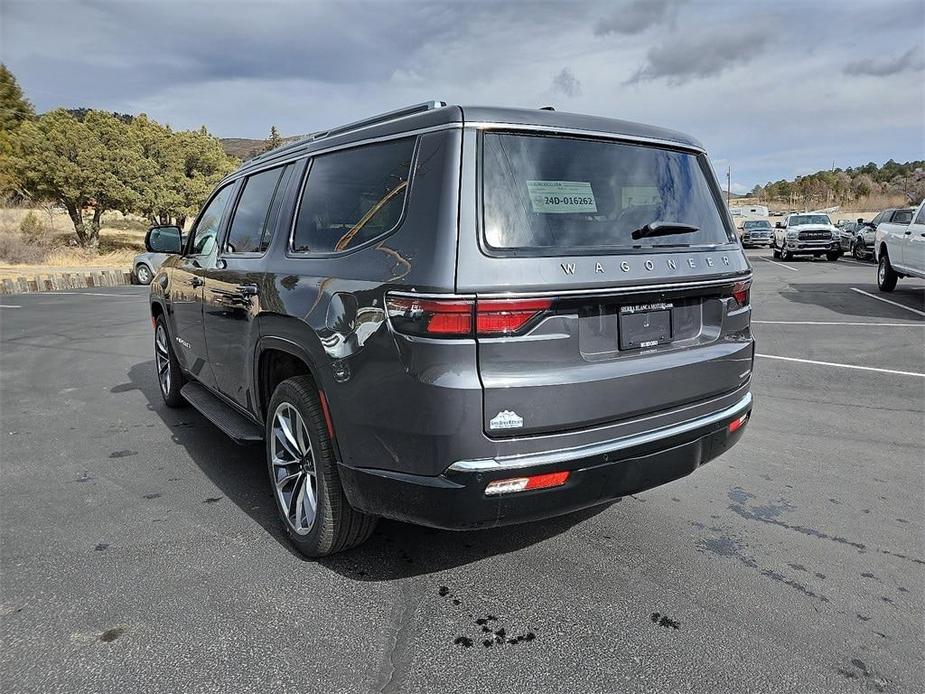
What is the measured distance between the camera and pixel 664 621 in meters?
2.67

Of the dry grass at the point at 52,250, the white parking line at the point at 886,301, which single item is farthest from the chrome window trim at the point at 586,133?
the dry grass at the point at 52,250

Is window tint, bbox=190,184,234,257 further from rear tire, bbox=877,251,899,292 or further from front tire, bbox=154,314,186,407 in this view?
rear tire, bbox=877,251,899,292

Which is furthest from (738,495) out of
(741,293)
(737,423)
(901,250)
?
(901,250)

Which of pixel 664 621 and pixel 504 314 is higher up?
pixel 504 314

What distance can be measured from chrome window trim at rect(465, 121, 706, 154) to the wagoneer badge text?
582 millimetres

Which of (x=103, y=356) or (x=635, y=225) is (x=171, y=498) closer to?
(x=635, y=225)

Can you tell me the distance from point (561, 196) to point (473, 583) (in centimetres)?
173

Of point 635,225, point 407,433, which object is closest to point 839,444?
point 635,225

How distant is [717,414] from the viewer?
10.1ft

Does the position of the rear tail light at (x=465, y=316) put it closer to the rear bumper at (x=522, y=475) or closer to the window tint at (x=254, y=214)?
the rear bumper at (x=522, y=475)

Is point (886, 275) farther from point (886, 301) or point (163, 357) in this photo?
point (163, 357)

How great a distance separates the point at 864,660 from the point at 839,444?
2.71m

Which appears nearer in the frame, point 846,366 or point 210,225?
point 210,225

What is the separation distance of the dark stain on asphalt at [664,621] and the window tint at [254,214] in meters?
2.63
